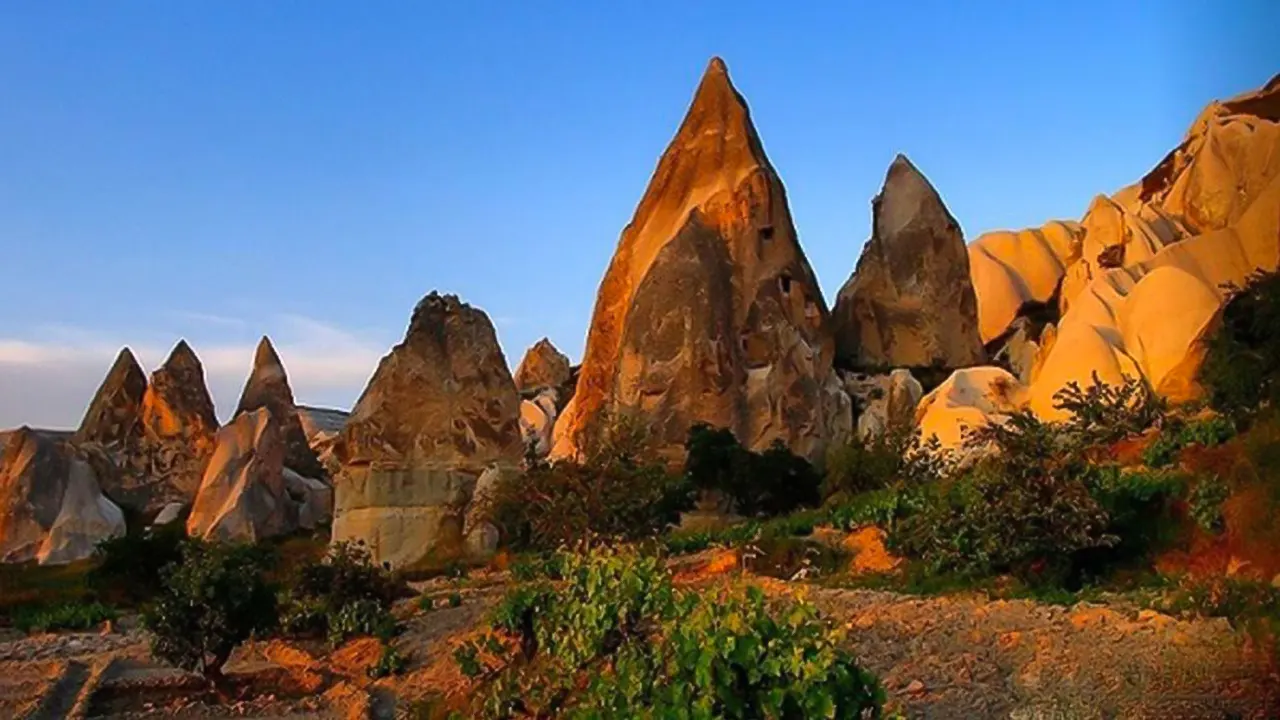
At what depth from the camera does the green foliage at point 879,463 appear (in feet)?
80.7

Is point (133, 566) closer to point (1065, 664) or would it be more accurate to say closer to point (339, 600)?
point (339, 600)

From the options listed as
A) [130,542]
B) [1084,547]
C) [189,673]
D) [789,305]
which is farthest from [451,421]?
[789,305]

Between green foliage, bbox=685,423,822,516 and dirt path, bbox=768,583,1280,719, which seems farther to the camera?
green foliage, bbox=685,423,822,516

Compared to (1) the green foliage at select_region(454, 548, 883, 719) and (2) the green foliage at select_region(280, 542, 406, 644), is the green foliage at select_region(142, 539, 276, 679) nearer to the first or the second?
(2) the green foliage at select_region(280, 542, 406, 644)

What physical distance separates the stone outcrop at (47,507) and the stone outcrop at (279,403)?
8874 millimetres

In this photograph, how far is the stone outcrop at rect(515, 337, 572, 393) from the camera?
75.7m

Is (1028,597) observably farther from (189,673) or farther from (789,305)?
Answer: (789,305)

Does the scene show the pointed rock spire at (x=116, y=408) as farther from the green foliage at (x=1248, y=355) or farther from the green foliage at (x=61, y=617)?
the green foliage at (x=1248, y=355)

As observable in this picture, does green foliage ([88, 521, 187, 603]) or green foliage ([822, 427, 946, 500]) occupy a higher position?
green foliage ([822, 427, 946, 500])

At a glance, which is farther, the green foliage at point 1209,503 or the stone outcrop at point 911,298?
the stone outcrop at point 911,298

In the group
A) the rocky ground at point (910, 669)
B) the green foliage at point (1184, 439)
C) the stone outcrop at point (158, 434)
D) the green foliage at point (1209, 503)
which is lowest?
the rocky ground at point (910, 669)

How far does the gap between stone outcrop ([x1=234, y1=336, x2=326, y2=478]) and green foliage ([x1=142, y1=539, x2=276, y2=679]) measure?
38.0 metres

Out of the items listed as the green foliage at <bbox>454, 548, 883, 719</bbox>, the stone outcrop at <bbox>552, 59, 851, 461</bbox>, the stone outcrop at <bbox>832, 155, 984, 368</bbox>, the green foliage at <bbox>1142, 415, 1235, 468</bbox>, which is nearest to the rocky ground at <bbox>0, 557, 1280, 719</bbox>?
the green foliage at <bbox>454, 548, 883, 719</bbox>

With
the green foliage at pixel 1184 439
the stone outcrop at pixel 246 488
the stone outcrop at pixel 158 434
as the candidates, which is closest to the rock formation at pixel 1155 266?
the green foliage at pixel 1184 439
